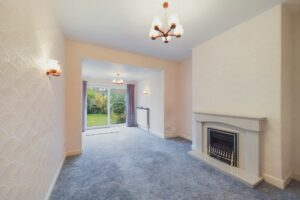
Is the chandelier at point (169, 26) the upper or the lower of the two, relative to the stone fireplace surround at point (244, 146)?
upper

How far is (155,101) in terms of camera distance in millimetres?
5570

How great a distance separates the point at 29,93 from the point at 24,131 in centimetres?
38

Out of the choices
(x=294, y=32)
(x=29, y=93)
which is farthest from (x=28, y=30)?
(x=294, y=32)

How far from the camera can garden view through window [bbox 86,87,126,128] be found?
678 cm

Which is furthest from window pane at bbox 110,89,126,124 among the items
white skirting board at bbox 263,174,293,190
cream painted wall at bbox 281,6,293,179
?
cream painted wall at bbox 281,6,293,179

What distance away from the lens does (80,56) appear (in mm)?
3369

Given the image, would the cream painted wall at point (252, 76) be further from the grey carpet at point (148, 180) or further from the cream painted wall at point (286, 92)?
the grey carpet at point (148, 180)

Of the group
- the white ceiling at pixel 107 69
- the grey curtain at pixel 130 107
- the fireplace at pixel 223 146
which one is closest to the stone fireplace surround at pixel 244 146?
the fireplace at pixel 223 146

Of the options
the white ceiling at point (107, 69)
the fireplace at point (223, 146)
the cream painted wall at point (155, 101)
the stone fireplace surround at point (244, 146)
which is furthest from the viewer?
the cream painted wall at point (155, 101)

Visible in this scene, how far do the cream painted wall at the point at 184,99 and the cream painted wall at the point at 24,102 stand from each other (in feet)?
12.6

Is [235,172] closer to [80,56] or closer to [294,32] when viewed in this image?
[294,32]

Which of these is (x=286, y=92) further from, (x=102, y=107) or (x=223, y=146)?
(x=102, y=107)

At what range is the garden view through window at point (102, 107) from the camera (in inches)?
267

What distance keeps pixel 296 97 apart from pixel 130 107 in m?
6.13
